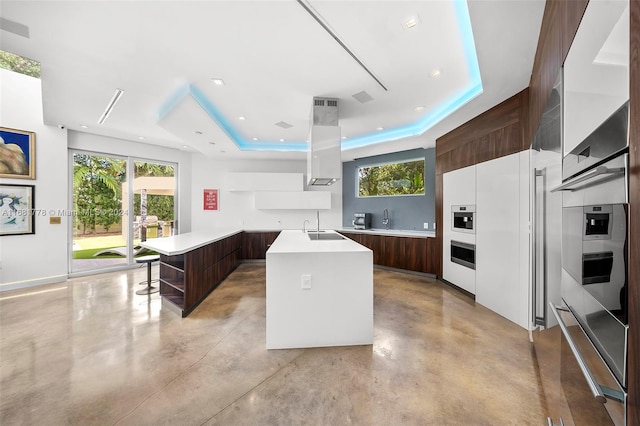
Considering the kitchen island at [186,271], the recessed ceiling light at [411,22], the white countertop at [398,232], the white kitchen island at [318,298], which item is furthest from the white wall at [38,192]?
the recessed ceiling light at [411,22]

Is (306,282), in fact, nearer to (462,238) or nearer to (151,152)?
Result: (462,238)

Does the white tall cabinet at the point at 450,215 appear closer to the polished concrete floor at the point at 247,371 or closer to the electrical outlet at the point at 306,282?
the polished concrete floor at the point at 247,371

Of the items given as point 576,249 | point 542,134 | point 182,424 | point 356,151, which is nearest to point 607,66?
point 576,249

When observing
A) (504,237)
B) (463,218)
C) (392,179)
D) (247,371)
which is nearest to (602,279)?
(247,371)

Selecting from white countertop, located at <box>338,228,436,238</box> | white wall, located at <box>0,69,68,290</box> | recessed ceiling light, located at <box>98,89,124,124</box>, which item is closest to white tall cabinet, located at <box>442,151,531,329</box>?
white countertop, located at <box>338,228,436,238</box>

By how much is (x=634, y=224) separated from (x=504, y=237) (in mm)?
2858

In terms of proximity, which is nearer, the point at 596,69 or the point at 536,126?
the point at 596,69

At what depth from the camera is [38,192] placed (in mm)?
4332

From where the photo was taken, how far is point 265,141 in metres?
5.54

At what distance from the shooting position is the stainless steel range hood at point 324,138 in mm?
3352

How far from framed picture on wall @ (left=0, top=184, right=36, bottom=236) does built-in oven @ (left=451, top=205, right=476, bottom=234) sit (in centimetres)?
733

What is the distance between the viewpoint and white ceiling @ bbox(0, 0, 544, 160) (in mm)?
1870

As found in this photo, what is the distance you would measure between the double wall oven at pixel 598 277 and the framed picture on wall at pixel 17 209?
6.92m

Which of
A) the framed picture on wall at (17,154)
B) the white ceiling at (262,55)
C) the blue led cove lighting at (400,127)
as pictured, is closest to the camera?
the white ceiling at (262,55)
